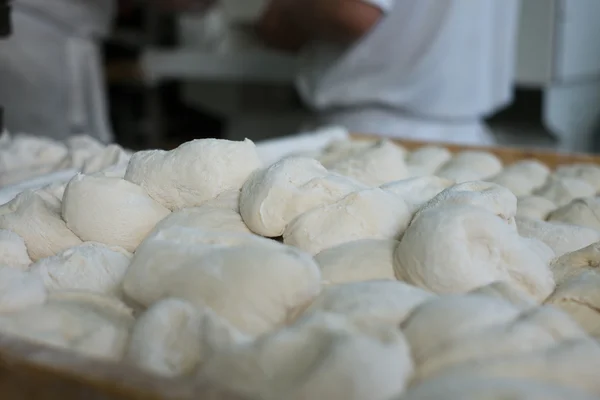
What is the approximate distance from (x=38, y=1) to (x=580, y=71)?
210 centimetres

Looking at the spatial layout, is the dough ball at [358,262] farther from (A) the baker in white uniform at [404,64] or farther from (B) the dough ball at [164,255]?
(A) the baker in white uniform at [404,64]

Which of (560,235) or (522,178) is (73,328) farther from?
(522,178)

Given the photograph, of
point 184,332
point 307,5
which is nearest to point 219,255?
point 184,332

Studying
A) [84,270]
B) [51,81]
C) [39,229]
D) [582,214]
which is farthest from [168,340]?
[51,81]

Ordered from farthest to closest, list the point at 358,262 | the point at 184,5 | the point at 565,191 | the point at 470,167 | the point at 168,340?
the point at 184,5, the point at 470,167, the point at 565,191, the point at 358,262, the point at 168,340

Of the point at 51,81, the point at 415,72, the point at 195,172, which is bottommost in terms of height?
the point at 51,81

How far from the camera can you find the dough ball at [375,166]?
930mm

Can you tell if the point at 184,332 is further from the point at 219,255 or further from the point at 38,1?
the point at 38,1

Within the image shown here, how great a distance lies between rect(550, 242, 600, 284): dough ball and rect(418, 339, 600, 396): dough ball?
219 millimetres

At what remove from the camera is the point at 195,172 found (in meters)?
0.73

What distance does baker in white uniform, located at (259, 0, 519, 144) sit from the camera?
1943 mm

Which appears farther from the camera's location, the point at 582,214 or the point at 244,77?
the point at 244,77

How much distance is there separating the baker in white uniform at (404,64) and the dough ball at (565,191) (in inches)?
35.0

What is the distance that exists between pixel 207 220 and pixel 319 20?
140 centimetres
